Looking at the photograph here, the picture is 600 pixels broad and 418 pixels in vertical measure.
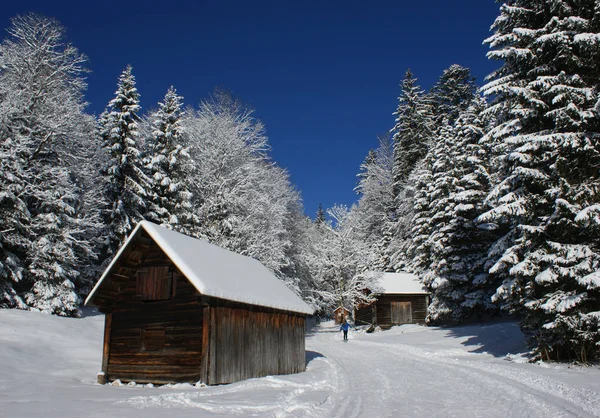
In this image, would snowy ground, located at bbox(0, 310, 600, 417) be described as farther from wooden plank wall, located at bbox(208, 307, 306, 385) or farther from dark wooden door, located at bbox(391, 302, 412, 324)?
dark wooden door, located at bbox(391, 302, 412, 324)

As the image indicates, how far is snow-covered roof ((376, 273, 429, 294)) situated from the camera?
147ft

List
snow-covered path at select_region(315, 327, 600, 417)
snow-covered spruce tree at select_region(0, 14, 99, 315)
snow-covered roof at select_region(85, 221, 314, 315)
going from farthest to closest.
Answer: snow-covered spruce tree at select_region(0, 14, 99, 315), snow-covered roof at select_region(85, 221, 314, 315), snow-covered path at select_region(315, 327, 600, 417)

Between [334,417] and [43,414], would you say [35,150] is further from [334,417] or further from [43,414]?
[334,417]

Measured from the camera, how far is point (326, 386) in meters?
16.1

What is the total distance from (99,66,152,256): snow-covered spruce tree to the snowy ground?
6640mm

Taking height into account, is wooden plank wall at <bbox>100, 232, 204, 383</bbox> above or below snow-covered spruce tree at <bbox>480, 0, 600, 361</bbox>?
below

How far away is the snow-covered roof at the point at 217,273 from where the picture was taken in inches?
626

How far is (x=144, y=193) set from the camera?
31031mm

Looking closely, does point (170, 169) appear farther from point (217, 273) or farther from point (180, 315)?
point (180, 315)

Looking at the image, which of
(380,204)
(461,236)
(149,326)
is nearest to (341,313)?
(461,236)

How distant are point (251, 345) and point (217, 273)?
3.17m

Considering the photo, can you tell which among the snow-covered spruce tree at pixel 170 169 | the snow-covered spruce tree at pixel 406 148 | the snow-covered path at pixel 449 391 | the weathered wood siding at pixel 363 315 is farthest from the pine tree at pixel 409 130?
the snow-covered path at pixel 449 391

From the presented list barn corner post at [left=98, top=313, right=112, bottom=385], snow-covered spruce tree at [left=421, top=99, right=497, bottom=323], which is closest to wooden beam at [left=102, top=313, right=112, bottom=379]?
barn corner post at [left=98, top=313, right=112, bottom=385]

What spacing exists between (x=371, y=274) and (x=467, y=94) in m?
31.2
